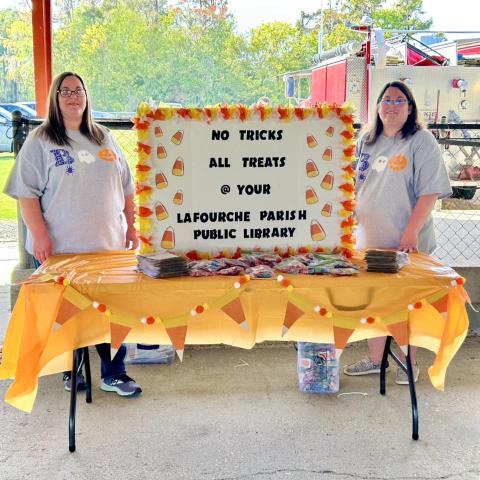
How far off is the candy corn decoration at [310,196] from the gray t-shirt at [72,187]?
3.44 feet

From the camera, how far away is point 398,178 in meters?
3.45

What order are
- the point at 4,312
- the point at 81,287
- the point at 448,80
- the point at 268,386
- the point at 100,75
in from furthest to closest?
1. the point at 448,80
2. the point at 100,75
3. the point at 4,312
4. the point at 268,386
5. the point at 81,287

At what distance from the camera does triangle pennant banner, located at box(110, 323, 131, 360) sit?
287 centimetres

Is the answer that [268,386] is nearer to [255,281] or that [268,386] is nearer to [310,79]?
[255,281]

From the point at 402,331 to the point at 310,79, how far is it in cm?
1040

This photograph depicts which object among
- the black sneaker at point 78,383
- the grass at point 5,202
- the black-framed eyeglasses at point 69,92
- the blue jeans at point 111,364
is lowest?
the black sneaker at point 78,383

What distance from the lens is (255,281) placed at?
2861mm

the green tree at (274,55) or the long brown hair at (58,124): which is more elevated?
the green tree at (274,55)

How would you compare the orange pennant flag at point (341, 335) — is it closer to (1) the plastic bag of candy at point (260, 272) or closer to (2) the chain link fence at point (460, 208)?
(1) the plastic bag of candy at point (260, 272)

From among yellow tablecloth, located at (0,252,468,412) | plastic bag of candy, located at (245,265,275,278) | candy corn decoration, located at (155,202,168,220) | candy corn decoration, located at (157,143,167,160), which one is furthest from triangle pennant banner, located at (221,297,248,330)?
candy corn decoration, located at (157,143,167,160)

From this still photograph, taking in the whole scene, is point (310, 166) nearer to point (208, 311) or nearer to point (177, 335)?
point (208, 311)

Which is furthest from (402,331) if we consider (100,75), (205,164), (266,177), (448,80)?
(448,80)

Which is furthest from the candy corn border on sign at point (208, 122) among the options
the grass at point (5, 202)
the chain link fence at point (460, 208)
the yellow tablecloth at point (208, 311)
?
the grass at point (5, 202)

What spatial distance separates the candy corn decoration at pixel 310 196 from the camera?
3131mm
